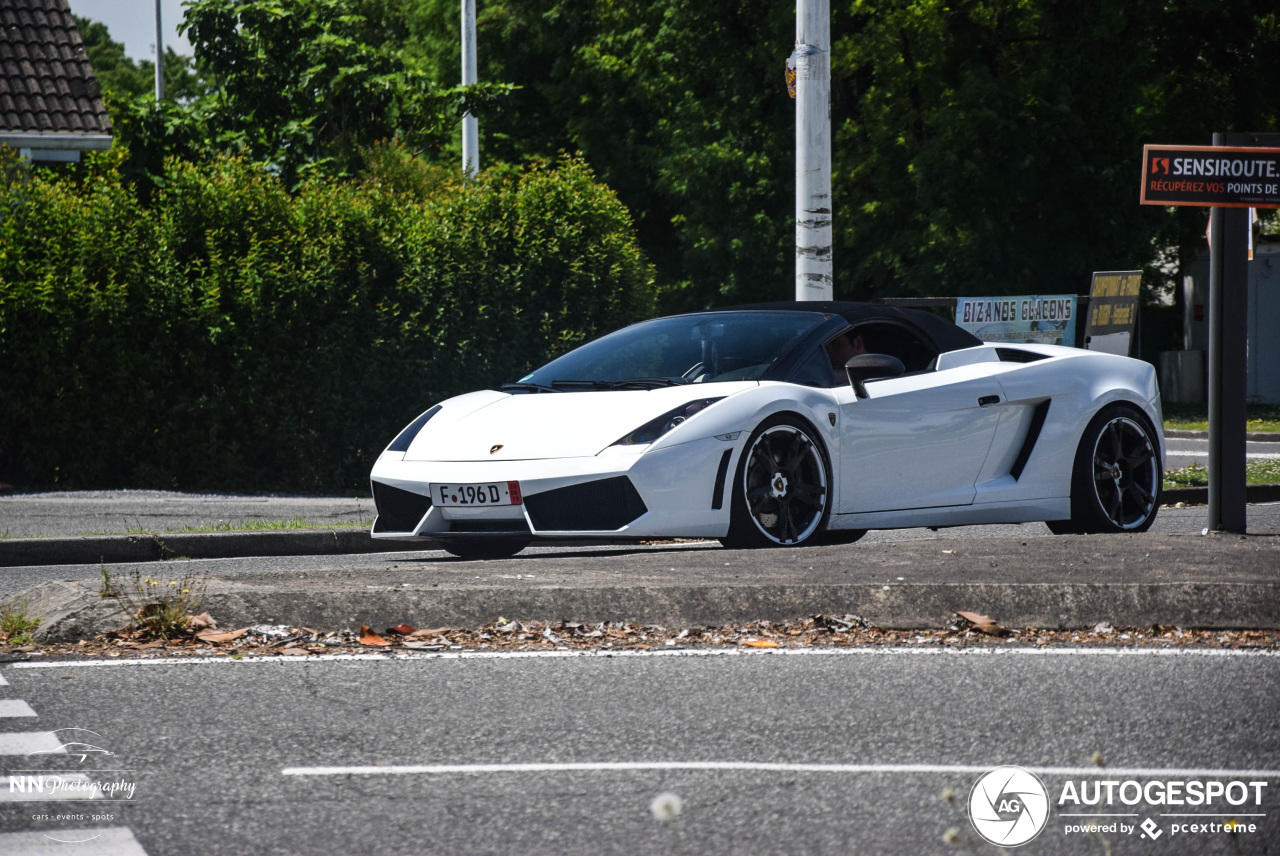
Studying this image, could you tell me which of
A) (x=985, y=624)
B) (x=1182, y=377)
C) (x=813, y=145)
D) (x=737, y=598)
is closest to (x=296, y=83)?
(x=813, y=145)

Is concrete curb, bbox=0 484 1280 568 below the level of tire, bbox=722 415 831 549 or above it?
below

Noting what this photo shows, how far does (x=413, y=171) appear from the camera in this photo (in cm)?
1938

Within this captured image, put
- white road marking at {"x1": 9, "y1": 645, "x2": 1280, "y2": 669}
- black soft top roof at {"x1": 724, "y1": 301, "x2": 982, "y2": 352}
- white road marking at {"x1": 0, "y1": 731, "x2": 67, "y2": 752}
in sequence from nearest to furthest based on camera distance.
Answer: white road marking at {"x1": 0, "y1": 731, "x2": 67, "y2": 752} → white road marking at {"x1": 9, "y1": 645, "x2": 1280, "y2": 669} → black soft top roof at {"x1": 724, "y1": 301, "x2": 982, "y2": 352}

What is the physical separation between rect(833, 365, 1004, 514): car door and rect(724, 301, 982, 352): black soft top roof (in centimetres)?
28

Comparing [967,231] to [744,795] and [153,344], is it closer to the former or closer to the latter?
[153,344]

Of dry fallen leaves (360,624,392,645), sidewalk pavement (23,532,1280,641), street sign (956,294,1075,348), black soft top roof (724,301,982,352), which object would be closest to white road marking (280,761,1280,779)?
dry fallen leaves (360,624,392,645)

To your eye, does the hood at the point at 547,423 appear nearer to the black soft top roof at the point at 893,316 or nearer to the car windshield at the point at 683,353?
the car windshield at the point at 683,353

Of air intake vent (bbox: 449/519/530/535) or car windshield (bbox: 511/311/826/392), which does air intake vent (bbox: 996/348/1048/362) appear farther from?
air intake vent (bbox: 449/519/530/535)

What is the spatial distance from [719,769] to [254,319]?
31.4 feet

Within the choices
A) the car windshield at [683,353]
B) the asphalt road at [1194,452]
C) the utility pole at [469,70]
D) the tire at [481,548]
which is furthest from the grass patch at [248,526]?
the utility pole at [469,70]

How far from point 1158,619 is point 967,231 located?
20511 millimetres

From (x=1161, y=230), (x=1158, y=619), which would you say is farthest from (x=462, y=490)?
(x=1161, y=230)

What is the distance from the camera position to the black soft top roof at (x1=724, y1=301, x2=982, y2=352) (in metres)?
8.47

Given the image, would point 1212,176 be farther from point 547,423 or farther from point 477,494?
point 477,494
